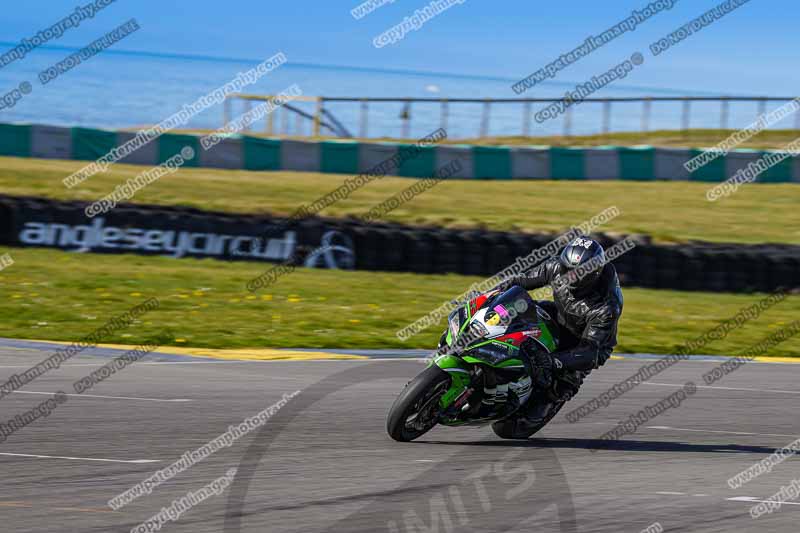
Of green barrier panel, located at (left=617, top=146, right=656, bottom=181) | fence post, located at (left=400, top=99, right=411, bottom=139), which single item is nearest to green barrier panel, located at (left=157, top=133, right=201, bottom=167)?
fence post, located at (left=400, top=99, right=411, bottom=139)

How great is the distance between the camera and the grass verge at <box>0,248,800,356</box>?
14055 millimetres

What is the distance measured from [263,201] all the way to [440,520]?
59.6 feet

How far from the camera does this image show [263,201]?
23969 millimetres

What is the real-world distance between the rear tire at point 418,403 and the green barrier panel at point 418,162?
65.6 feet

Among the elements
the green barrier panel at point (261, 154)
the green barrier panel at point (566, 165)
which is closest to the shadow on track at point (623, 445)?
the green barrier panel at point (261, 154)

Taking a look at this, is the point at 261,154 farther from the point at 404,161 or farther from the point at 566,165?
the point at 566,165

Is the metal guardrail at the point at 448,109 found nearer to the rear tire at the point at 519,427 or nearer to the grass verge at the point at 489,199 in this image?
the grass verge at the point at 489,199

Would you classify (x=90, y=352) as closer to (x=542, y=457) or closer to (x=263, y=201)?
(x=542, y=457)

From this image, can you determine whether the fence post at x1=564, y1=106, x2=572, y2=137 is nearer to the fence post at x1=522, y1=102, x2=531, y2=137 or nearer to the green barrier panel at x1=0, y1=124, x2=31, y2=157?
the fence post at x1=522, y1=102, x2=531, y2=137

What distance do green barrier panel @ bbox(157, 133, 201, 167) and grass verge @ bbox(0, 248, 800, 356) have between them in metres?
8.81

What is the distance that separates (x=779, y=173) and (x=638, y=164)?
3383mm

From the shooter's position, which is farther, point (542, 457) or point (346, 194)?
point (346, 194)

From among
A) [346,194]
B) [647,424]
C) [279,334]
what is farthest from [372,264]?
[647,424]

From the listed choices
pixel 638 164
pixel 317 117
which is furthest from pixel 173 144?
pixel 638 164
